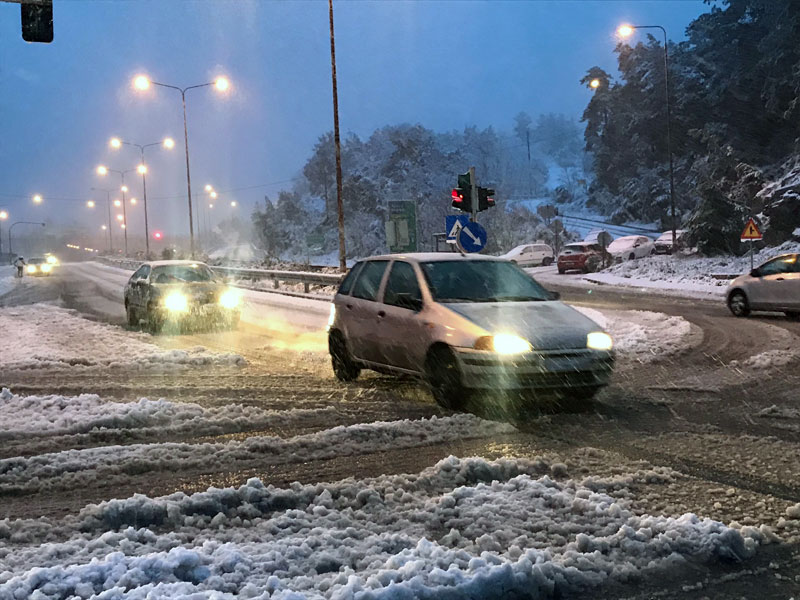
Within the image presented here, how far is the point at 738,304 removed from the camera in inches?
648

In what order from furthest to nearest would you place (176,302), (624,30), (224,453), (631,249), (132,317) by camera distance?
1. (631,249)
2. (624,30)
3. (132,317)
4. (176,302)
5. (224,453)

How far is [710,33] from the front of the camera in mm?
58438

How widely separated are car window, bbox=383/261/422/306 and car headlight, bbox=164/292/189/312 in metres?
8.05

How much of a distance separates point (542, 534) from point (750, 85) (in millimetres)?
54623

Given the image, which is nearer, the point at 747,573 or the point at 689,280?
the point at 747,573

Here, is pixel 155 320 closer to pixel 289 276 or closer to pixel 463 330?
pixel 463 330

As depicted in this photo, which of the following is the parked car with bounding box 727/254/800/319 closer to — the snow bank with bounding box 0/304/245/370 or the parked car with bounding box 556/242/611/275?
the snow bank with bounding box 0/304/245/370

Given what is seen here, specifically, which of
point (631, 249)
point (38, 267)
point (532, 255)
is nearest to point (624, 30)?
point (631, 249)

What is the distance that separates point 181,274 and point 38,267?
44.2 meters

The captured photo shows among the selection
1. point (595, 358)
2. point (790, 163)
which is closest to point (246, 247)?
point (790, 163)

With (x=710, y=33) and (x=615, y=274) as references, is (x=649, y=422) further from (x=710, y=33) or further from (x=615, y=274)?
(x=710, y=33)

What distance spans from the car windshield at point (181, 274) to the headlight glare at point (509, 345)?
35.2ft

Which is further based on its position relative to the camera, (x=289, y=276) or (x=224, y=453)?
(x=289, y=276)

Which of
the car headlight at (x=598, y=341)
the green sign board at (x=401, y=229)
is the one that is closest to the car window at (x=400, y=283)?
the car headlight at (x=598, y=341)
